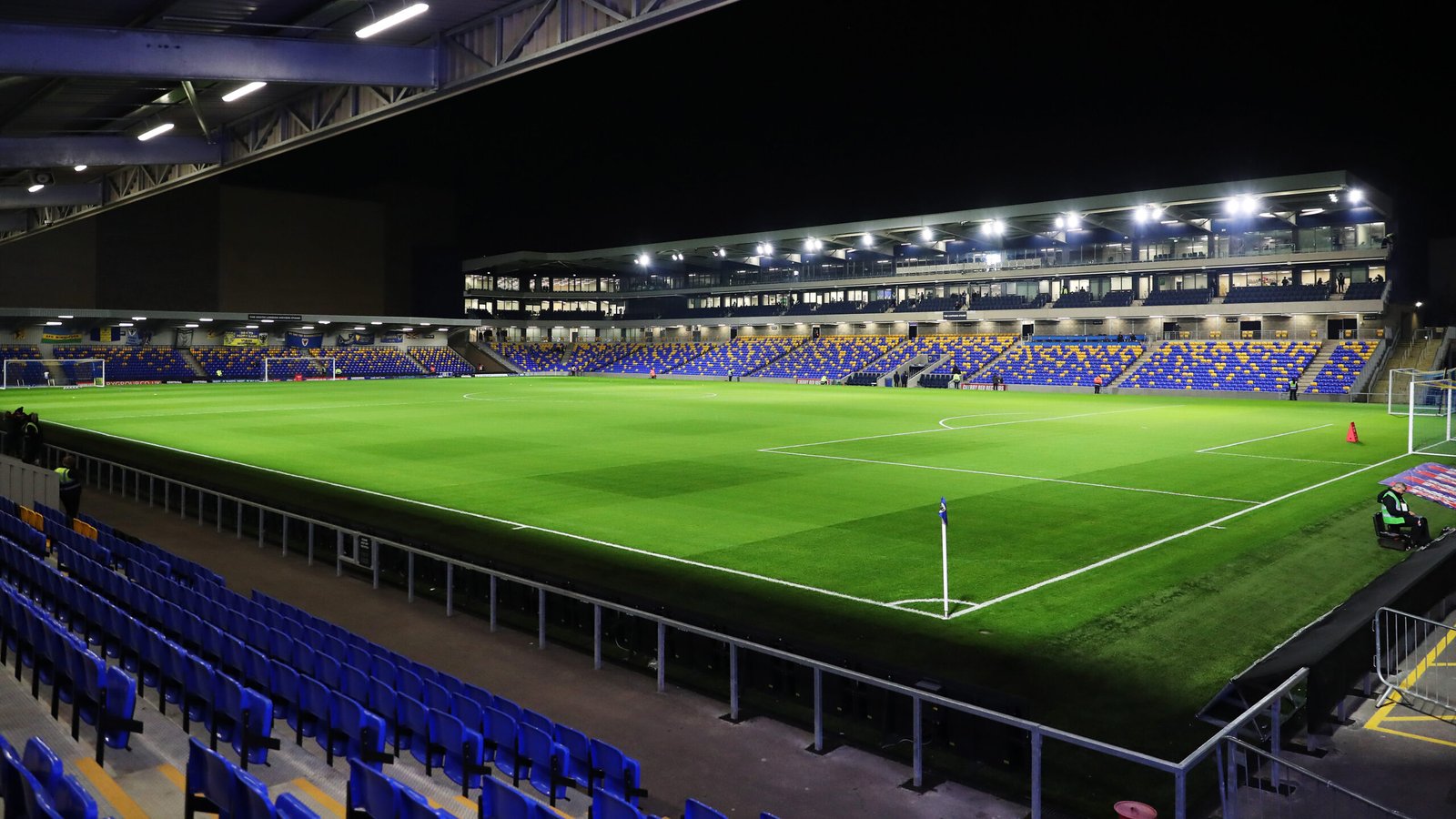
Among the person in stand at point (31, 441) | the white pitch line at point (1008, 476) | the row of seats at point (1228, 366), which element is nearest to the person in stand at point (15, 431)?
the person in stand at point (31, 441)

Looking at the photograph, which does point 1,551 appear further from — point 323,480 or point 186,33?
point 323,480

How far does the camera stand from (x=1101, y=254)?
69875mm

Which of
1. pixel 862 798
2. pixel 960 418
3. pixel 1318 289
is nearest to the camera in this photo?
pixel 862 798

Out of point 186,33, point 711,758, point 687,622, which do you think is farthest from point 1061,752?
point 186,33

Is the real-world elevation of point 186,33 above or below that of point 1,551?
above

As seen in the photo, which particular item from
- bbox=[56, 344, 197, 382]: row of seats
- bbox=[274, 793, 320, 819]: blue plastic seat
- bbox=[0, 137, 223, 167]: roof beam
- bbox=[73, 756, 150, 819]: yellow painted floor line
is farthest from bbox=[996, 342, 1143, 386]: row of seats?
bbox=[56, 344, 197, 382]: row of seats

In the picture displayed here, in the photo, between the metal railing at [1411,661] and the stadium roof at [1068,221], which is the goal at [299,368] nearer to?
the stadium roof at [1068,221]

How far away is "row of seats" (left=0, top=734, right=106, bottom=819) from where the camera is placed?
462 centimetres

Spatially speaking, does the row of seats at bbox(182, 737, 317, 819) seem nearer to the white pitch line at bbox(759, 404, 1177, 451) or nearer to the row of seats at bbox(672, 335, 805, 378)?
the white pitch line at bbox(759, 404, 1177, 451)

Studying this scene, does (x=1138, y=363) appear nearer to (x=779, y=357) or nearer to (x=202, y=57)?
(x=779, y=357)

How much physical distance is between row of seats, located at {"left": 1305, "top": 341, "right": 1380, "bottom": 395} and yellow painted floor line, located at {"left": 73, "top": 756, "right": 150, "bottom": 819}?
6018 cm

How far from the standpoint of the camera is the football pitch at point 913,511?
11.2m

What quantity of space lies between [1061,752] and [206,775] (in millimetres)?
6636

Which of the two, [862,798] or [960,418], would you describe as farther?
[960,418]
